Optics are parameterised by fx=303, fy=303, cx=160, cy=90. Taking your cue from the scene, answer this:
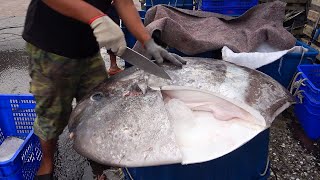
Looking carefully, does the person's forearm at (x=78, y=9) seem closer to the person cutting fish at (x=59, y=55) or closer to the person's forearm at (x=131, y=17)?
the person cutting fish at (x=59, y=55)

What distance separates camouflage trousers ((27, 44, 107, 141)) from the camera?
6.63 feet

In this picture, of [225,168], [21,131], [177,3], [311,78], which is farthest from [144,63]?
[177,3]

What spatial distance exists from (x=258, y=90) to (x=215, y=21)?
1.78 metres

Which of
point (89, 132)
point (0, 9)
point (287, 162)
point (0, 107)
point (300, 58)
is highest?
point (89, 132)

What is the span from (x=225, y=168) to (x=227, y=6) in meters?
2.80

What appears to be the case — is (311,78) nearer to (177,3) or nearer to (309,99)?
(309,99)

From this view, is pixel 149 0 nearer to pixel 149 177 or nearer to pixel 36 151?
pixel 36 151

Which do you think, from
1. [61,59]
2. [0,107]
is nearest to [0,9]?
[0,107]

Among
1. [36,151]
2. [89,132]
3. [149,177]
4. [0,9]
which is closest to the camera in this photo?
[89,132]

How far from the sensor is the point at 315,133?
2.83 m

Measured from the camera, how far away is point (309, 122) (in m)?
2.86

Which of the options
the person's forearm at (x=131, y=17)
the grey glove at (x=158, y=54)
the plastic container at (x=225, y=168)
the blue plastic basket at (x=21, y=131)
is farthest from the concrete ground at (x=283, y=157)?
the person's forearm at (x=131, y=17)

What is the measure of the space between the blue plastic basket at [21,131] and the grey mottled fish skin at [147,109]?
0.68 metres

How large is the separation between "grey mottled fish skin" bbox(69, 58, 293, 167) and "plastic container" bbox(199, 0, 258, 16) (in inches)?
79.0
